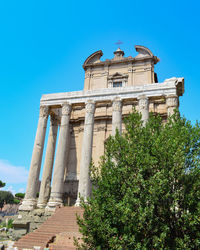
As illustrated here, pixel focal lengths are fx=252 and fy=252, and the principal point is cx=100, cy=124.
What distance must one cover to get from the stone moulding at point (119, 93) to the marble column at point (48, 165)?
2.39 metres

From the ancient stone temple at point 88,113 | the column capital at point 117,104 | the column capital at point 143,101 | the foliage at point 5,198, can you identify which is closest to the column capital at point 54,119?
the ancient stone temple at point 88,113

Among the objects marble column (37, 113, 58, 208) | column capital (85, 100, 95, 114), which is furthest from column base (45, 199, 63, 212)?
column capital (85, 100, 95, 114)

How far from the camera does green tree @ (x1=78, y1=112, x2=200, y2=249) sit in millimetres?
9062

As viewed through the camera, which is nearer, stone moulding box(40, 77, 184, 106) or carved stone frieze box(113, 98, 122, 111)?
stone moulding box(40, 77, 184, 106)

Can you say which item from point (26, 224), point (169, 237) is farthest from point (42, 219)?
point (169, 237)

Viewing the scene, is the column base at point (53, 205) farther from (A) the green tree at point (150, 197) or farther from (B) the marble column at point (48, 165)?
(A) the green tree at point (150, 197)

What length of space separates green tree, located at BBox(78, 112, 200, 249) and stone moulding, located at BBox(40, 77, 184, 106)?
1045 centimetres

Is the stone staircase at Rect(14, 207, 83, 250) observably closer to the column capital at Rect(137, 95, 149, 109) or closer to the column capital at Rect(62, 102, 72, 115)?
the column capital at Rect(62, 102, 72, 115)

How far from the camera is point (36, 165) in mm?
22188

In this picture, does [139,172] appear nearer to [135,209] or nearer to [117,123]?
[135,209]

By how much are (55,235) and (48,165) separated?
9348 mm

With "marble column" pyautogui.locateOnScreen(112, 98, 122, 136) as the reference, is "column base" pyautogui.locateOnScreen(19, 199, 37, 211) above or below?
below

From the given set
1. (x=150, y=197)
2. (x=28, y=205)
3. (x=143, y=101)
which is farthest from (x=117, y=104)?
(x=150, y=197)

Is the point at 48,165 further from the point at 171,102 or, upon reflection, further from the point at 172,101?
the point at 172,101
